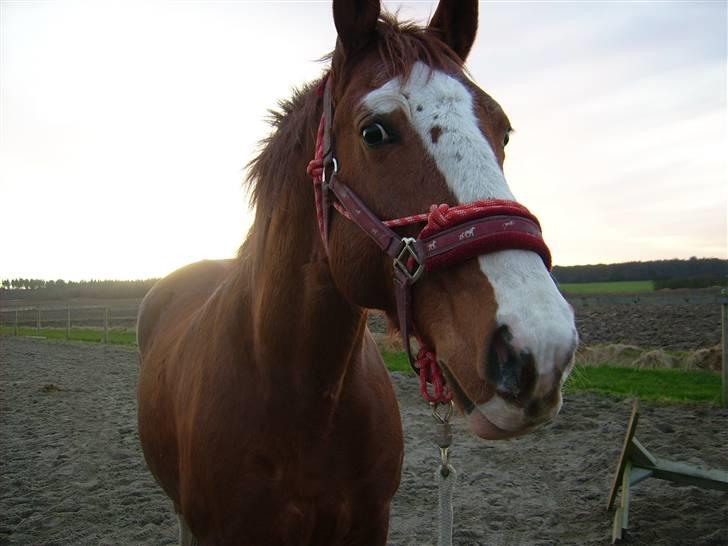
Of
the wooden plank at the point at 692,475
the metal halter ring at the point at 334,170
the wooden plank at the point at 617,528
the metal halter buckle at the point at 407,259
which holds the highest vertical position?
the metal halter ring at the point at 334,170

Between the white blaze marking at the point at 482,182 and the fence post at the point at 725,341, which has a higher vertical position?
the white blaze marking at the point at 482,182

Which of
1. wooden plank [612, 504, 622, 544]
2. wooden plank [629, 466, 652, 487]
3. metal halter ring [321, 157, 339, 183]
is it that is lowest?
wooden plank [612, 504, 622, 544]

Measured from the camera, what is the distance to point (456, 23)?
2225 millimetres

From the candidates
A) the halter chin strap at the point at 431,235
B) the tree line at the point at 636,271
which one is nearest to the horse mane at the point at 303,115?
the halter chin strap at the point at 431,235

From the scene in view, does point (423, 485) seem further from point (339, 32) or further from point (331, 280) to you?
point (339, 32)

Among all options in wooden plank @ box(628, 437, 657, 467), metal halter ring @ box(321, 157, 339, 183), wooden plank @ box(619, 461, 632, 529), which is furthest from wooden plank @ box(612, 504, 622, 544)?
metal halter ring @ box(321, 157, 339, 183)

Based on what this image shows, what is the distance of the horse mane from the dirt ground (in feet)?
10.9

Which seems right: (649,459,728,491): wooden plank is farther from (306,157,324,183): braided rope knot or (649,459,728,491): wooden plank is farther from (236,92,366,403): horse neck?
(306,157,324,183): braided rope knot

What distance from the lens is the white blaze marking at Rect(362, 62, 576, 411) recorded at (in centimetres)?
126

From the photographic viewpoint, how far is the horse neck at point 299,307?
6.94ft

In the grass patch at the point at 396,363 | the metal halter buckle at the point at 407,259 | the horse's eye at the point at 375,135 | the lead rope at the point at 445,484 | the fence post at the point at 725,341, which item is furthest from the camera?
the grass patch at the point at 396,363

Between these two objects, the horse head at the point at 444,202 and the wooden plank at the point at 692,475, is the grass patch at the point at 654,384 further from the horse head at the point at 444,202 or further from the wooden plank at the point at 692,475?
the horse head at the point at 444,202

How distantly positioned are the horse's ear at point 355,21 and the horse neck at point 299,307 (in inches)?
14.5

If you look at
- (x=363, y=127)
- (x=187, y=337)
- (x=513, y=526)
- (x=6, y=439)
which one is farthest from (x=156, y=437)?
(x=6, y=439)
